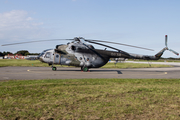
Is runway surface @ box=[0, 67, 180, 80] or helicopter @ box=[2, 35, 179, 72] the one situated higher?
helicopter @ box=[2, 35, 179, 72]

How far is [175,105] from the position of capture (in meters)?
6.18

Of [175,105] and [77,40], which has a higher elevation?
[77,40]

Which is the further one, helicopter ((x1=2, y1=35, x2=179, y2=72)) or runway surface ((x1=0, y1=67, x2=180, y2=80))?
helicopter ((x1=2, y1=35, x2=179, y2=72))

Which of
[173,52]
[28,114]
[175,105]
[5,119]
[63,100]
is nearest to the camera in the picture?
[5,119]

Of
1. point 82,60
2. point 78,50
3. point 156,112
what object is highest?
point 78,50

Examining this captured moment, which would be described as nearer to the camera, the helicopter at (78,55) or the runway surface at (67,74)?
the runway surface at (67,74)

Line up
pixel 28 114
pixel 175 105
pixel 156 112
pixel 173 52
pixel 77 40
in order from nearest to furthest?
pixel 28 114 → pixel 156 112 → pixel 175 105 → pixel 77 40 → pixel 173 52

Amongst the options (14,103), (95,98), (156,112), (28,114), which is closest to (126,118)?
(156,112)

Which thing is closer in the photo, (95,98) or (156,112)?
(156,112)

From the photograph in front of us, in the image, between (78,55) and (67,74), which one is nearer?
(67,74)

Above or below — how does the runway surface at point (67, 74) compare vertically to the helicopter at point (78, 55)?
below

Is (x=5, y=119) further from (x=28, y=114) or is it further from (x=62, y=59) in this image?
(x=62, y=59)

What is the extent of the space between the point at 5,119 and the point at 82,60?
1796 cm

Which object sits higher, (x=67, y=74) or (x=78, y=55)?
(x=78, y=55)
